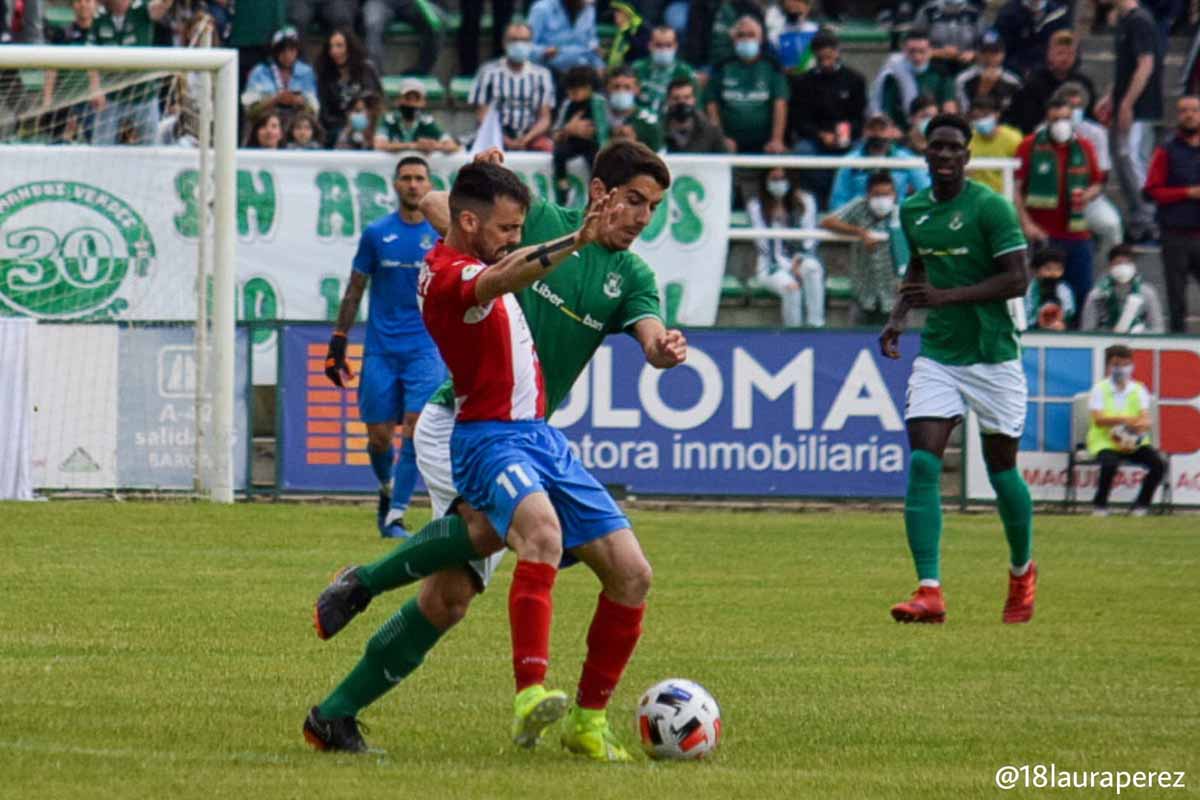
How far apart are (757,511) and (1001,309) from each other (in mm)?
7639

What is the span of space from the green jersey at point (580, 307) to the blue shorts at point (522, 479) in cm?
54

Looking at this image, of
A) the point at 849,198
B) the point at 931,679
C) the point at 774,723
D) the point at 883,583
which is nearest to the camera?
the point at 774,723

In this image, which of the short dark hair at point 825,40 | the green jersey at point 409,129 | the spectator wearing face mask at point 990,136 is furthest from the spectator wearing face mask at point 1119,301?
the green jersey at point 409,129

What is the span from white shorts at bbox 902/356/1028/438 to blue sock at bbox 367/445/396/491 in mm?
5076

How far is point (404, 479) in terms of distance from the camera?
15.8 meters

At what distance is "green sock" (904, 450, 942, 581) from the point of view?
1195 centimetres

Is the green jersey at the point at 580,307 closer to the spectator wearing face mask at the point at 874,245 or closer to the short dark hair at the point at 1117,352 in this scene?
the short dark hair at the point at 1117,352

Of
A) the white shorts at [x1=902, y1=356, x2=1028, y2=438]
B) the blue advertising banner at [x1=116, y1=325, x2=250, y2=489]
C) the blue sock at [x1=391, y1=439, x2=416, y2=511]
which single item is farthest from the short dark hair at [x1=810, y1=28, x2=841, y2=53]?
the white shorts at [x1=902, y1=356, x2=1028, y2=438]

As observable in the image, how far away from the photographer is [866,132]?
71.8 ft

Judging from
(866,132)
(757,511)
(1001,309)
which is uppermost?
(866,132)

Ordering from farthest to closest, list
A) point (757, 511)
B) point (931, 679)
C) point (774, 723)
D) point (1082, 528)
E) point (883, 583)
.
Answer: point (757, 511), point (1082, 528), point (883, 583), point (931, 679), point (774, 723)

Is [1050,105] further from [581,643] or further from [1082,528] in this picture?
[581,643]

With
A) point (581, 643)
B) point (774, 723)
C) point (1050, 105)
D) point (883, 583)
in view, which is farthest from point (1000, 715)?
point (1050, 105)

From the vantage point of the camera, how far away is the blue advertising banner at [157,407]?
18.6 meters
